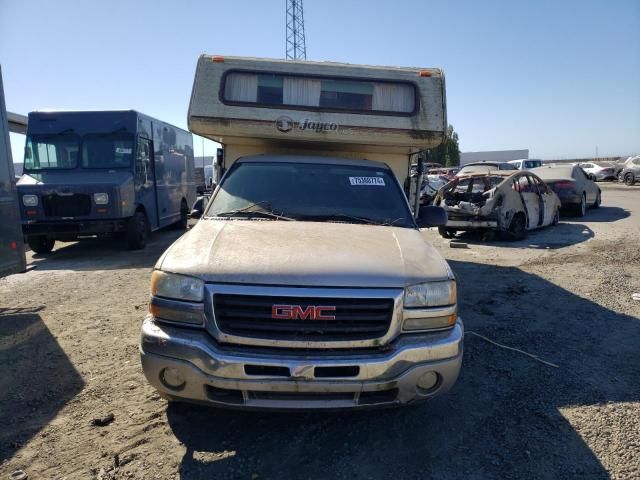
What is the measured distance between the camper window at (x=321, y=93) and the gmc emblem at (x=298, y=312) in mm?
3240

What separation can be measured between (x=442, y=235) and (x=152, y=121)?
26.7ft

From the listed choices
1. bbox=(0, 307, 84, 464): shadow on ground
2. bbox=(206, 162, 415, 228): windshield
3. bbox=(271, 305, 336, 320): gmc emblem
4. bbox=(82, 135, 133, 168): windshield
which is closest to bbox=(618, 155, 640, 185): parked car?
bbox=(82, 135, 133, 168): windshield

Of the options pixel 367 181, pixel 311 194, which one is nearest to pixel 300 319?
pixel 311 194

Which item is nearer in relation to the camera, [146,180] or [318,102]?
[318,102]

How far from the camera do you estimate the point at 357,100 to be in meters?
5.29

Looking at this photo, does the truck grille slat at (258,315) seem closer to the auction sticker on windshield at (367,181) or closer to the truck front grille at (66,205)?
the auction sticker on windshield at (367,181)

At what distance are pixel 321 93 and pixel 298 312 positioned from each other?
3437 mm

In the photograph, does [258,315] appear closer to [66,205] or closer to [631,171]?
[66,205]

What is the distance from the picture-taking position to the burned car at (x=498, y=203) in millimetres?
10461

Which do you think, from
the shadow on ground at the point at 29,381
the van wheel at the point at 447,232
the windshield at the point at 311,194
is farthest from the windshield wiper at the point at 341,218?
the van wheel at the point at 447,232

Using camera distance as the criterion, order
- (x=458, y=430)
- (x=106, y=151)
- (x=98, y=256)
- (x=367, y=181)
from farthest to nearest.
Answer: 1. (x=106, y=151)
2. (x=98, y=256)
3. (x=367, y=181)
4. (x=458, y=430)

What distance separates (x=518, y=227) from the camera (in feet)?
36.2

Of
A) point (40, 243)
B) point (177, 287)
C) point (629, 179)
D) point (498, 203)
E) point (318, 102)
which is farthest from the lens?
point (629, 179)

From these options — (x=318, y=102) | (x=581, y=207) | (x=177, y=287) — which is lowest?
(x=581, y=207)
